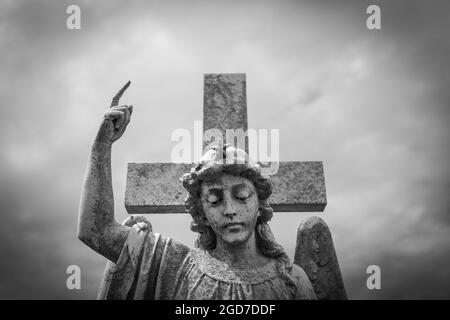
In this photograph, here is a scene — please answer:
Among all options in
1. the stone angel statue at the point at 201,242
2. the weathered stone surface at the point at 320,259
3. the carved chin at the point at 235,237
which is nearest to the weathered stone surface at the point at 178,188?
the weathered stone surface at the point at 320,259

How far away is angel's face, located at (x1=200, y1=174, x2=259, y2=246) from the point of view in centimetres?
286

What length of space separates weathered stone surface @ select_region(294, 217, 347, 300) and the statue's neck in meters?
0.43

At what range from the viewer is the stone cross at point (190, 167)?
4.27m

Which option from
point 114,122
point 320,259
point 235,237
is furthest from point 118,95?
point 320,259

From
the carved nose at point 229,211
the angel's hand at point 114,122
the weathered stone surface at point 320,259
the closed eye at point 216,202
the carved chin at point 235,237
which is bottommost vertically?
the weathered stone surface at point 320,259

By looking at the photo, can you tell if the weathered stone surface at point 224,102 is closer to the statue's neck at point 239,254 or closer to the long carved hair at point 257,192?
the long carved hair at point 257,192

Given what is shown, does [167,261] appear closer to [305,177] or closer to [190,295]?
[190,295]

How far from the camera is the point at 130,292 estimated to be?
2756 mm

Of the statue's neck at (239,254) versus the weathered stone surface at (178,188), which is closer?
the statue's neck at (239,254)

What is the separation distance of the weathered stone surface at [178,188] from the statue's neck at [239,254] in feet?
4.30

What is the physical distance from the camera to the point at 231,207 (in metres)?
2.86

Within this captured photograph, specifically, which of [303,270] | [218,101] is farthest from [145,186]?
[303,270]
